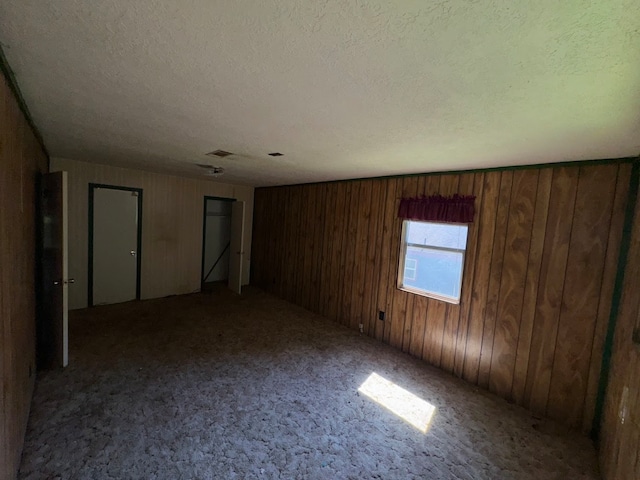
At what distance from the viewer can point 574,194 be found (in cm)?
227

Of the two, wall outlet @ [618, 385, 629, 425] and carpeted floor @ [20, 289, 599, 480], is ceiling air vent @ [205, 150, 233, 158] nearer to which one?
carpeted floor @ [20, 289, 599, 480]

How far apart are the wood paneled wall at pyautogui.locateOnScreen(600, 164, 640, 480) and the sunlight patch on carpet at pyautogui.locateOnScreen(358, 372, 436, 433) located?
1.10 m

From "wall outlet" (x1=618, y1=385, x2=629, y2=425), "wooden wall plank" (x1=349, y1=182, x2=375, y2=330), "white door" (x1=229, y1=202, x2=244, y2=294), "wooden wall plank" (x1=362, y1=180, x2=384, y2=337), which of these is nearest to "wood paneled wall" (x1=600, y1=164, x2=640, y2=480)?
"wall outlet" (x1=618, y1=385, x2=629, y2=425)

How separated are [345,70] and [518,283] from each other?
8.35 ft

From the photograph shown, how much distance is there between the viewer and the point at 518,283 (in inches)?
100

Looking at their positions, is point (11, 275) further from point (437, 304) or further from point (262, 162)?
point (437, 304)

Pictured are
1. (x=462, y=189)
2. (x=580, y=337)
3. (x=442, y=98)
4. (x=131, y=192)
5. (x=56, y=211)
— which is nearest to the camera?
(x=442, y=98)

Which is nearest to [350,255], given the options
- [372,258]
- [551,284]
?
[372,258]

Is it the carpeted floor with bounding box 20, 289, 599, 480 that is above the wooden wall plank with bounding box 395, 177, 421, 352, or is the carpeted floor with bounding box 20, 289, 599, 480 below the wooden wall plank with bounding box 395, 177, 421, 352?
below

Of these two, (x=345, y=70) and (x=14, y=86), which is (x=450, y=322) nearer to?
(x=345, y=70)

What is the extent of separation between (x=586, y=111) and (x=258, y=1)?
5.32 ft

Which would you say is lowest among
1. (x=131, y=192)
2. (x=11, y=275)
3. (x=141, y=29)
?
(x=11, y=275)

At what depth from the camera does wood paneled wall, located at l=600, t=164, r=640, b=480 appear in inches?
58.2

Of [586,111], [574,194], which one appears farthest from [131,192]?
[574,194]
